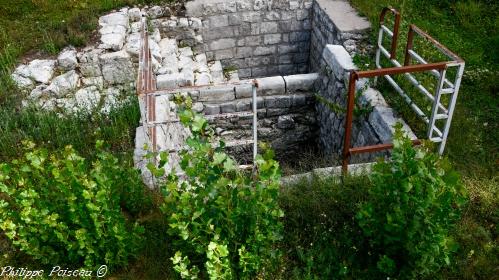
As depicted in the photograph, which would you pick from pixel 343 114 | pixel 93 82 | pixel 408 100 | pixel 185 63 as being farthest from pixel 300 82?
pixel 93 82

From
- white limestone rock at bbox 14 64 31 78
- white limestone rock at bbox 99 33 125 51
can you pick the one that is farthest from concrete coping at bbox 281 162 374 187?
white limestone rock at bbox 14 64 31 78

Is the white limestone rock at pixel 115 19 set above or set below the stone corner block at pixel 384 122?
above

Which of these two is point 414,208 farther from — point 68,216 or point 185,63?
point 185,63

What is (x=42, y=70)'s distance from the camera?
20.7 ft

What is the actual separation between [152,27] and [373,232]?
→ 5790 mm

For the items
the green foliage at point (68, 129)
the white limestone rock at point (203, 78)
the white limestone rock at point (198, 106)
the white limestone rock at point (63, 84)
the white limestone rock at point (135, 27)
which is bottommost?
the white limestone rock at point (198, 106)

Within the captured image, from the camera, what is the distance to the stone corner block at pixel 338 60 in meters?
6.07

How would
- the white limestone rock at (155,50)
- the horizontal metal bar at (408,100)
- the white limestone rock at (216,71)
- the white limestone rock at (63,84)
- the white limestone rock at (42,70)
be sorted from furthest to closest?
the white limestone rock at (216,71), the white limestone rock at (155,50), the white limestone rock at (42,70), the white limestone rock at (63,84), the horizontal metal bar at (408,100)

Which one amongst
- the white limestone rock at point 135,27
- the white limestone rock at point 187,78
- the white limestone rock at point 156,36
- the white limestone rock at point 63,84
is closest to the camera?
the white limestone rock at point 63,84

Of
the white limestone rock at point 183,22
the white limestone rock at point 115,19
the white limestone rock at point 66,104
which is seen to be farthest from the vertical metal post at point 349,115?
the white limestone rock at point 183,22

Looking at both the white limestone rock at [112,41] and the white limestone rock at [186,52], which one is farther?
the white limestone rock at [186,52]

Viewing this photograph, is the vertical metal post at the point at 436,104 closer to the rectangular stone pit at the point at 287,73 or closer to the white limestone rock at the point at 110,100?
the rectangular stone pit at the point at 287,73

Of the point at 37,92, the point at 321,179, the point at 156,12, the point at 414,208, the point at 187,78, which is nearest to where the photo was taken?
the point at 414,208

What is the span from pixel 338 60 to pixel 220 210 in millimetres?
3675
